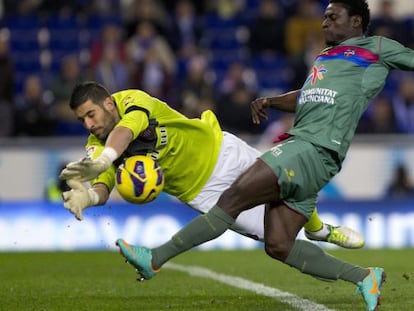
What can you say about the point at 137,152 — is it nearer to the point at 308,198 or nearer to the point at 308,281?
the point at 308,198

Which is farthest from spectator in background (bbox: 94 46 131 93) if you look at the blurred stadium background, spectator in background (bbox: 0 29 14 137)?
spectator in background (bbox: 0 29 14 137)

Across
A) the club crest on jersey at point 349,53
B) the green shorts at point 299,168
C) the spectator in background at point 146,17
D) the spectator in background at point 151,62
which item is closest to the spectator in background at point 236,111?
the spectator in background at point 151,62

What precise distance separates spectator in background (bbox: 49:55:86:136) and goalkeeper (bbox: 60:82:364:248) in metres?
8.26

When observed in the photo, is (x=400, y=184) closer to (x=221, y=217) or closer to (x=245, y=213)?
(x=245, y=213)

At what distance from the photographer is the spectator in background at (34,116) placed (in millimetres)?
15977

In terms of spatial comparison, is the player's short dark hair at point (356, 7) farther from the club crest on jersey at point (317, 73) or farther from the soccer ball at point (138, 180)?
the soccer ball at point (138, 180)

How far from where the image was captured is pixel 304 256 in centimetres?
705

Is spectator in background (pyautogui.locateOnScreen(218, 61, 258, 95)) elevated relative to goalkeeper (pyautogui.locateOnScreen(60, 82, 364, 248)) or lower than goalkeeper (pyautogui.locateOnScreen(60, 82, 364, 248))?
lower

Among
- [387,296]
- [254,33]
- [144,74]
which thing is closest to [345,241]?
[387,296]

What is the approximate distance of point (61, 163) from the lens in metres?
14.9

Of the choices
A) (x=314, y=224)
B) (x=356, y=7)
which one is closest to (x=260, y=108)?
(x=314, y=224)

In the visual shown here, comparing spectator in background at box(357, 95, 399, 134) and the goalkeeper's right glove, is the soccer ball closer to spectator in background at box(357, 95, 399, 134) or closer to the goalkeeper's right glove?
the goalkeeper's right glove

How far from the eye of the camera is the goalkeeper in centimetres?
719

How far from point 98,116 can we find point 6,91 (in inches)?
376
